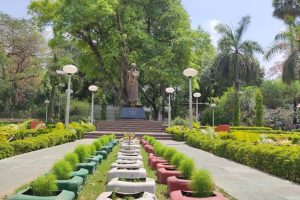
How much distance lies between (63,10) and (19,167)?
80.1ft

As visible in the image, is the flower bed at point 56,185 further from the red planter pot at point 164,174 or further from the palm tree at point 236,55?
the palm tree at point 236,55

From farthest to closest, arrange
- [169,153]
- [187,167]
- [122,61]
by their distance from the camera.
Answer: [122,61], [169,153], [187,167]

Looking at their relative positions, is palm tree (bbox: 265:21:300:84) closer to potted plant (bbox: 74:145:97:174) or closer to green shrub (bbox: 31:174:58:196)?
potted plant (bbox: 74:145:97:174)

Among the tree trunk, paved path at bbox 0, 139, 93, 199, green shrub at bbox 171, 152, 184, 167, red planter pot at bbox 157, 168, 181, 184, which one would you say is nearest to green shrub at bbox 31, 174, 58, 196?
paved path at bbox 0, 139, 93, 199

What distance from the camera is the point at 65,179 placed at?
6.59m

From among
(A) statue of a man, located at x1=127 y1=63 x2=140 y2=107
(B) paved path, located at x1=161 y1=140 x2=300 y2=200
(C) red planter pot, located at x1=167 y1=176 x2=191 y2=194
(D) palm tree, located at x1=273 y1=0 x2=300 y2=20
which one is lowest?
(B) paved path, located at x1=161 y1=140 x2=300 y2=200

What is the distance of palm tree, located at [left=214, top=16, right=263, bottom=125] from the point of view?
129ft

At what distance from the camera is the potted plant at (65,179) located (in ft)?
20.0

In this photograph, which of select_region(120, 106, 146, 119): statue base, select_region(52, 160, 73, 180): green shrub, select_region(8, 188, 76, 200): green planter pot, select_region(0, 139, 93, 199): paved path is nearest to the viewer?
select_region(8, 188, 76, 200): green planter pot

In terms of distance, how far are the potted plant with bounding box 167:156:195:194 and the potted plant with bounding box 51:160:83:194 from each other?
140cm

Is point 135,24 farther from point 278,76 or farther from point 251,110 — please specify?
point 278,76

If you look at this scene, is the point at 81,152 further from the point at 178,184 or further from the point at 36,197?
the point at 36,197

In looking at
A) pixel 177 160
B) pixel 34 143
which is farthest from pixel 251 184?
pixel 34 143

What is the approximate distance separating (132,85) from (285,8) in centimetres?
1441
